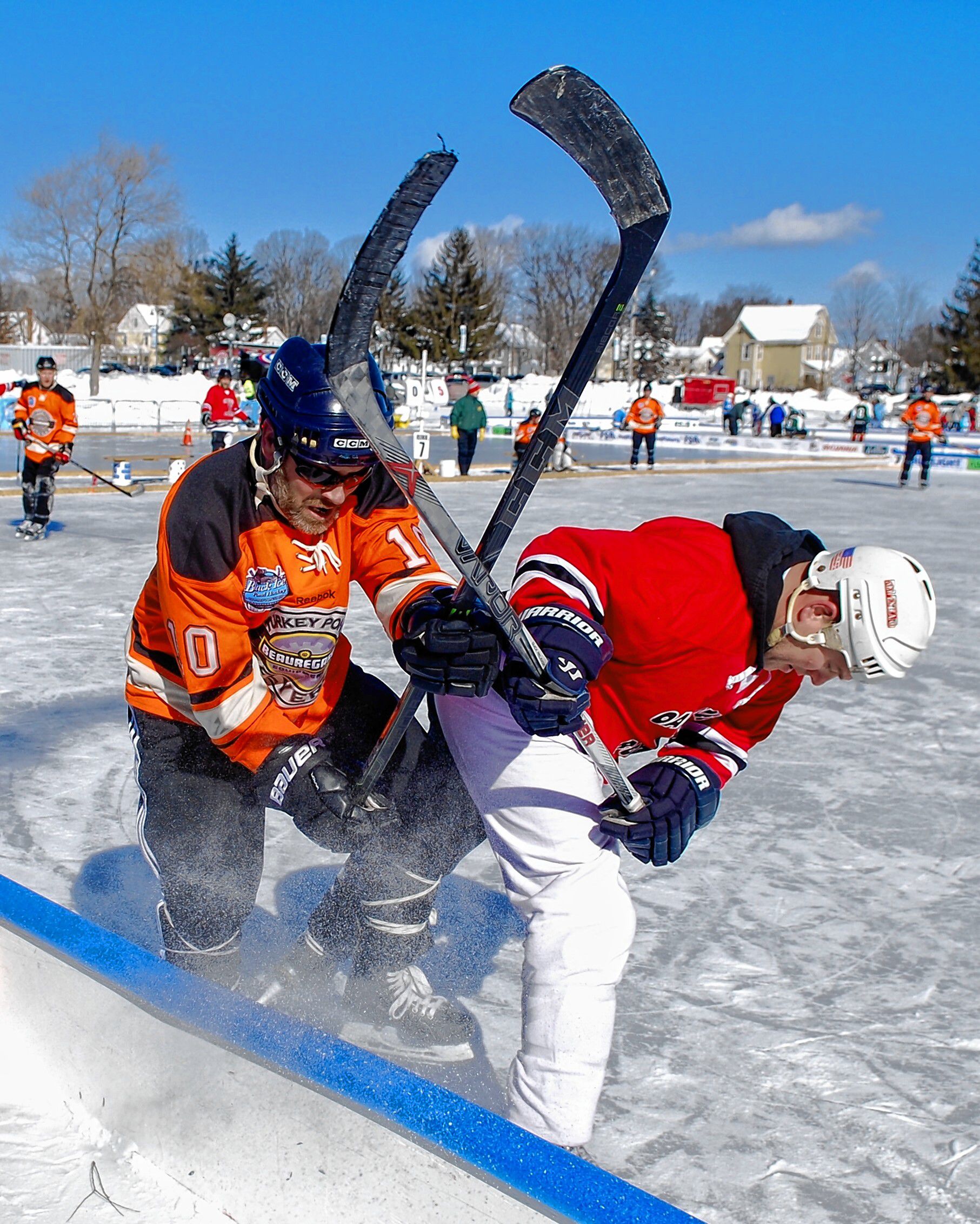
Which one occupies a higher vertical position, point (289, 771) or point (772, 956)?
point (289, 771)

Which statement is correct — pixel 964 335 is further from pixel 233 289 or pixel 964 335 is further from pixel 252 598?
pixel 252 598

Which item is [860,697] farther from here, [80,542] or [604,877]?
[80,542]

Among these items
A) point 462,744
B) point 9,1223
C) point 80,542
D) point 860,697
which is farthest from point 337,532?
point 80,542

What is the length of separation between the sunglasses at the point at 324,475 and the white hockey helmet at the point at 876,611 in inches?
34.5

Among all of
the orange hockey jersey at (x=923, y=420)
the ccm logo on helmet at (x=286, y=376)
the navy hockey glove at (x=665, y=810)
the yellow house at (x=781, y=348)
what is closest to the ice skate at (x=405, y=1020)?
the navy hockey glove at (x=665, y=810)

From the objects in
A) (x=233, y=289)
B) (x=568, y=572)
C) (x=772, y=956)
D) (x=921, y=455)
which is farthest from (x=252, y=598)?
(x=233, y=289)

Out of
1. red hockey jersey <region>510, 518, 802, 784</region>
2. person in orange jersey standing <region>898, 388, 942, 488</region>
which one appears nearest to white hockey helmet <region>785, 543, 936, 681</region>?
red hockey jersey <region>510, 518, 802, 784</region>

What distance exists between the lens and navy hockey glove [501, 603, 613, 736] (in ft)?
5.83

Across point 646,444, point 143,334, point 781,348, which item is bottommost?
point 646,444

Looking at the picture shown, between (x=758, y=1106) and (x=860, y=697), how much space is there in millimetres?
3083

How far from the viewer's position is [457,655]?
1.87 metres

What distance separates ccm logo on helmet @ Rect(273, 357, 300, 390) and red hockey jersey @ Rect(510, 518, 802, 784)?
540 mm

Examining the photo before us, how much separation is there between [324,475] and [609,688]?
69cm

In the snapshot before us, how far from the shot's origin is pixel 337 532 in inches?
91.5
